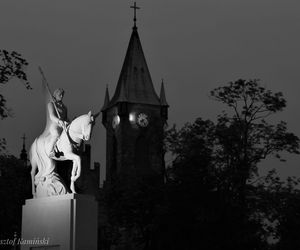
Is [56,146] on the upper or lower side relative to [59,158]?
upper

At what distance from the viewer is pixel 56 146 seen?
18.5 m

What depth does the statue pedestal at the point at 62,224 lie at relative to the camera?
17.7 m

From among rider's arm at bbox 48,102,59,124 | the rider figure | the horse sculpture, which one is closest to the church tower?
the horse sculpture

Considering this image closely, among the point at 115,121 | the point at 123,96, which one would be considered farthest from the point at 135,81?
the point at 115,121

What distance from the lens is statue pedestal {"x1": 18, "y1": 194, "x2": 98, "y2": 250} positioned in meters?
17.7

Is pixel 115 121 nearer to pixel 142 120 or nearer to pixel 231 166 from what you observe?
pixel 142 120

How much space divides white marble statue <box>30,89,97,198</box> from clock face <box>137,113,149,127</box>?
73.5 m

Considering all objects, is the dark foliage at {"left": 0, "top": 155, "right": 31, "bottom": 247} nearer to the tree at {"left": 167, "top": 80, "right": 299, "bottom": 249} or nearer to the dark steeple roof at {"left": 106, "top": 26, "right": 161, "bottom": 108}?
the tree at {"left": 167, "top": 80, "right": 299, "bottom": 249}

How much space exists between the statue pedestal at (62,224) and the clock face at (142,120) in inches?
2910

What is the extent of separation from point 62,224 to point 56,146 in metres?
1.91

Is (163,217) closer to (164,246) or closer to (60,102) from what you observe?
(164,246)

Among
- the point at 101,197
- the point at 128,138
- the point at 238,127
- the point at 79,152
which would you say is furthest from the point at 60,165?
the point at 128,138

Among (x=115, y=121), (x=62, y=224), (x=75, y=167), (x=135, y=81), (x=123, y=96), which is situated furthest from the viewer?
(x=115, y=121)

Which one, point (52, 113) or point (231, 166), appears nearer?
point (52, 113)
